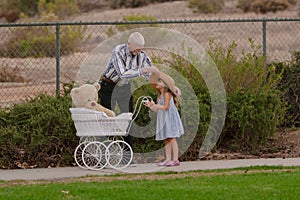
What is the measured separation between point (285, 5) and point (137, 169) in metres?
34.8

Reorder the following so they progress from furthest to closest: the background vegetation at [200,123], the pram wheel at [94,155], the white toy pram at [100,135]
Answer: the background vegetation at [200,123] → the pram wheel at [94,155] → the white toy pram at [100,135]

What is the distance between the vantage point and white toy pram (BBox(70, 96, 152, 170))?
987 cm

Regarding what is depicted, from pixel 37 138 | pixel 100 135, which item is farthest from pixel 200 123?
pixel 37 138

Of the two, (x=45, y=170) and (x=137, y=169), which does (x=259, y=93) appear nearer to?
(x=137, y=169)

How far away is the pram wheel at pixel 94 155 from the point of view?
998 centimetres

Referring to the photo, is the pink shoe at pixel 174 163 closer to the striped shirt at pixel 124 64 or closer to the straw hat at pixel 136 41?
the striped shirt at pixel 124 64

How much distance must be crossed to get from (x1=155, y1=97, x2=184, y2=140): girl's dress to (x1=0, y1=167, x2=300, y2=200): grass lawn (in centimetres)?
79

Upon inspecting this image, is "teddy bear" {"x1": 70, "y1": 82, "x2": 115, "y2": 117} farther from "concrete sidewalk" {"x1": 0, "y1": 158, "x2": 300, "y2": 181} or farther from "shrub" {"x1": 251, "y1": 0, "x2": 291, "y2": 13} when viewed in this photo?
"shrub" {"x1": 251, "y1": 0, "x2": 291, "y2": 13}

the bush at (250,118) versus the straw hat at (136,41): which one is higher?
the straw hat at (136,41)

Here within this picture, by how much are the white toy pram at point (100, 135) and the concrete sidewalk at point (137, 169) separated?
148 millimetres

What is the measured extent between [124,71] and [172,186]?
2144 millimetres

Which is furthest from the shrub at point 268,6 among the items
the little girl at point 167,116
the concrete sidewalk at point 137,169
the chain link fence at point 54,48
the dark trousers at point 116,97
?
the little girl at point 167,116

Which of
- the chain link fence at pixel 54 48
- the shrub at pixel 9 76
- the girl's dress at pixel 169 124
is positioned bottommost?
the girl's dress at pixel 169 124

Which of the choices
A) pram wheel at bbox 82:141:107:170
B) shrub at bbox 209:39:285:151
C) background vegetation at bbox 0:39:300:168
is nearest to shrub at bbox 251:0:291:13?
background vegetation at bbox 0:39:300:168
